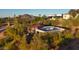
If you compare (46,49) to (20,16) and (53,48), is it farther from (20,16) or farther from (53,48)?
(20,16)

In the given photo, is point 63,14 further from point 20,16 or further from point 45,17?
point 20,16

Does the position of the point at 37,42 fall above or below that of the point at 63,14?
below
